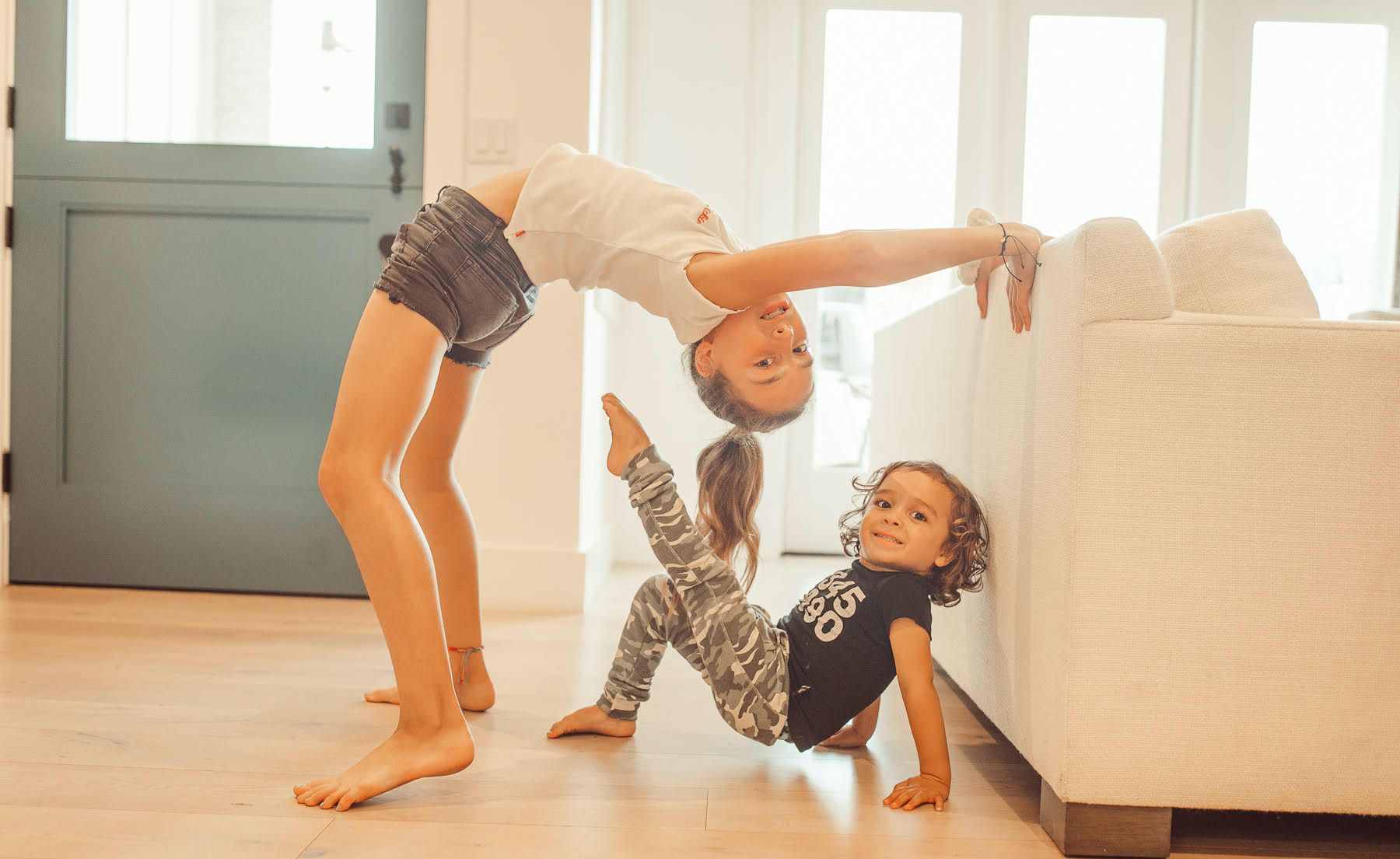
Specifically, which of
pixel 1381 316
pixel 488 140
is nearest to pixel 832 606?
pixel 1381 316

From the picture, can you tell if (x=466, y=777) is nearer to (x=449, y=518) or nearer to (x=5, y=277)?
(x=449, y=518)

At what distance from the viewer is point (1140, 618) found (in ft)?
3.44

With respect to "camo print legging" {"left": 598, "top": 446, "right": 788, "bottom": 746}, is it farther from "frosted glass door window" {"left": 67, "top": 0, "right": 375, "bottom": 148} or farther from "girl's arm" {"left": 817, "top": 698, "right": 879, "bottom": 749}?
"frosted glass door window" {"left": 67, "top": 0, "right": 375, "bottom": 148}

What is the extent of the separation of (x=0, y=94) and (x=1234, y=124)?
3.56 m

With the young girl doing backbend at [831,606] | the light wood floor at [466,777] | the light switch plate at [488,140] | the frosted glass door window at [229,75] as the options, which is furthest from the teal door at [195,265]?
the young girl doing backbend at [831,606]

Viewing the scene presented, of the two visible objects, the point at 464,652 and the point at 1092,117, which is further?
the point at 1092,117

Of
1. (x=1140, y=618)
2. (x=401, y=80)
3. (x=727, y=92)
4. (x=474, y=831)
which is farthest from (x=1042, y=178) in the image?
(x=474, y=831)

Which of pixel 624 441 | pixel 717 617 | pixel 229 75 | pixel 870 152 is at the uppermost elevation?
pixel 870 152

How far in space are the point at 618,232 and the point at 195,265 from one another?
1.56m

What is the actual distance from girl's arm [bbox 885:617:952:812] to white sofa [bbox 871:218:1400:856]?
0.63 ft

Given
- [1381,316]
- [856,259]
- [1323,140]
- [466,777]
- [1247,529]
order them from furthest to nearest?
[1323,140] < [1381,316] < [466,777] < [856,259] < [1247,529]

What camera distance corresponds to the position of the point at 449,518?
5.24 ft

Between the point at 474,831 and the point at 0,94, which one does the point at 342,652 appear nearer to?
the point at 474,831

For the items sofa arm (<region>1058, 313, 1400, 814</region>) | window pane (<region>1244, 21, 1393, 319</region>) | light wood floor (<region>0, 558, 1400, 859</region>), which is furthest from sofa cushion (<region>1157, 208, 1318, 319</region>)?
window pane (<region>1244, 21, 1393, 319</region>)
